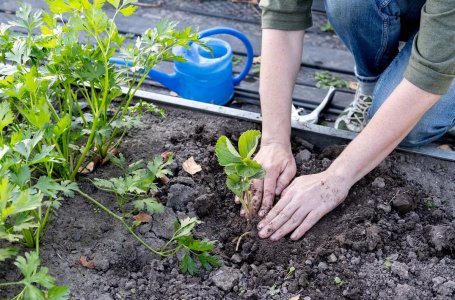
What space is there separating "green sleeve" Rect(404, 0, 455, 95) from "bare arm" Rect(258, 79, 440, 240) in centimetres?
3

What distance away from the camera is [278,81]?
221 centimetres

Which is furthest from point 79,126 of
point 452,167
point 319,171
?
point 452,167

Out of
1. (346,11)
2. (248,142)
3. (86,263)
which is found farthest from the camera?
(346,11)

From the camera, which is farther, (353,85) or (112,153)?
(353,85)

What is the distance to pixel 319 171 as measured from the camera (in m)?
2.21

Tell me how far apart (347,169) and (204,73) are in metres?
0.93

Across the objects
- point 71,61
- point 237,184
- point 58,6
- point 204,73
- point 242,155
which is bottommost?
point 204,73

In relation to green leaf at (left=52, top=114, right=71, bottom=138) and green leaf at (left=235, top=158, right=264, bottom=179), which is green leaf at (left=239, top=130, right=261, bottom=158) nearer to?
green leaf at (left=235, top=158, right=264, bottom=179)

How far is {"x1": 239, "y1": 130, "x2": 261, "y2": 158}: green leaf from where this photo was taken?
1708 millimetres

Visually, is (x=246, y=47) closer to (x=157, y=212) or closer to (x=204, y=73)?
(x=204, y=73)

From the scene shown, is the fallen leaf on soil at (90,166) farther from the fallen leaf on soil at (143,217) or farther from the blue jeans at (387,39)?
the blue jeans at (387,39)

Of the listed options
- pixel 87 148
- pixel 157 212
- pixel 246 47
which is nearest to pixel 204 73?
pixel 246 47

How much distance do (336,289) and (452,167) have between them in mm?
730

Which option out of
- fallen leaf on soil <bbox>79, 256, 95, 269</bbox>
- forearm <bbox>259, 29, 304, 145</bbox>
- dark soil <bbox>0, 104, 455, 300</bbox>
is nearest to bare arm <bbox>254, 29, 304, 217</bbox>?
forearm <bbox>259, 29, 304, 145</bbox>
